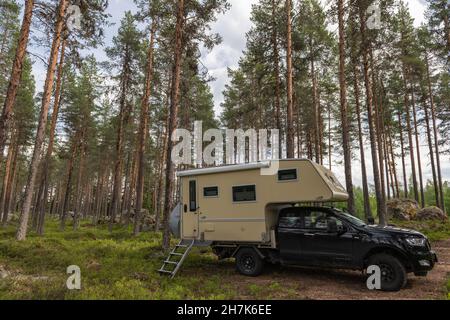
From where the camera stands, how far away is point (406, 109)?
1051 inches

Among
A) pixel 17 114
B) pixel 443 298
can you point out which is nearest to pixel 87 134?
pixel 17 114

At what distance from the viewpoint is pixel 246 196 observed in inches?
360

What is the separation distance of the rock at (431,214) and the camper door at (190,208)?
1878cm

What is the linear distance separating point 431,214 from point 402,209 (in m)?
1.84

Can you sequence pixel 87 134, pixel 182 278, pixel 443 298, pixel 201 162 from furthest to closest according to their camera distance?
pixel 201 162
pixel 87 134
pixel 182 278
pixel 443 298

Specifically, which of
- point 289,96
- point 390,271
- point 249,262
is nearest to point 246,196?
point 249,262

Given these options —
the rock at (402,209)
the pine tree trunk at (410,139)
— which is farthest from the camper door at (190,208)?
the pine tree trunk at (410,139)

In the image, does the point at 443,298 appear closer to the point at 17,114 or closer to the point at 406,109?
the point at 406,109

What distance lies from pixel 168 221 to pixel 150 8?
954 centimetres

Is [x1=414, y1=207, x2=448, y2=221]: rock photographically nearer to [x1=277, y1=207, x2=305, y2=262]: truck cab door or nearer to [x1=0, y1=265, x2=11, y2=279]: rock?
[x1=277, y1=207, x2=305, y2=262]: truck cab door

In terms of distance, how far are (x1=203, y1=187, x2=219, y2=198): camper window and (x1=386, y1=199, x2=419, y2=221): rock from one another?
58.8 ft

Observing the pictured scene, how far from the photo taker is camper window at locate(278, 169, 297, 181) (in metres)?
8.43

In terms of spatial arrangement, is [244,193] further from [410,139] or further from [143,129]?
[410,139]

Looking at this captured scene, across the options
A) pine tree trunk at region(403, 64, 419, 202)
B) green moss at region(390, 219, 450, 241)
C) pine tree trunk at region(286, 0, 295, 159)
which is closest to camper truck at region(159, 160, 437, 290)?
pine tree trunk at region(286, 0, 295, 159)
